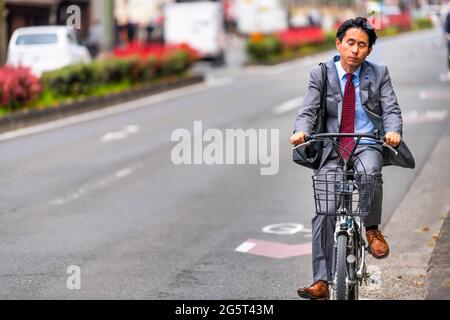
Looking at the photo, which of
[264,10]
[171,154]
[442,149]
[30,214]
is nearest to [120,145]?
[171,154]

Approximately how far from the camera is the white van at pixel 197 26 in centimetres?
4172

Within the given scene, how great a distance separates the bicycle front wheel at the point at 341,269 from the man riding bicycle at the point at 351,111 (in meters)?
0.37

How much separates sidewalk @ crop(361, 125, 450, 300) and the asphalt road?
31 centimetres

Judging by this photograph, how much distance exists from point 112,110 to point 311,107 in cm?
1751

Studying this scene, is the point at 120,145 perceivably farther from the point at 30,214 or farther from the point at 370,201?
the point at 370,201

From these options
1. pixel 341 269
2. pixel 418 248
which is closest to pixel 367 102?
pixel 341 269

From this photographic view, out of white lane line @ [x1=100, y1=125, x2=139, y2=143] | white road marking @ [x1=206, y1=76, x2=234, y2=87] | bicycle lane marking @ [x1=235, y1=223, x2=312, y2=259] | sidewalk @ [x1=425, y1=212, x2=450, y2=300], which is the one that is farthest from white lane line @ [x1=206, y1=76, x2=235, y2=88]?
sidewalk @ [x1=425, y1=212, x2=450, y2=300]

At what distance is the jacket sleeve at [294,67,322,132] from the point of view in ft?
20.4

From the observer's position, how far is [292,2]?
10550cm

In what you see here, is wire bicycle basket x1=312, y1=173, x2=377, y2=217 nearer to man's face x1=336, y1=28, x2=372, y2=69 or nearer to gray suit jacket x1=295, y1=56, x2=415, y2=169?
gray suit jacket x1=295, y1=56, x2=415, y2=169

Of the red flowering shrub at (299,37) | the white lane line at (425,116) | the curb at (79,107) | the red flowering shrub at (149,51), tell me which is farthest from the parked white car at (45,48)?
the red flowering shrub at (299,37)

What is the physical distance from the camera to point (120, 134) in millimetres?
18766

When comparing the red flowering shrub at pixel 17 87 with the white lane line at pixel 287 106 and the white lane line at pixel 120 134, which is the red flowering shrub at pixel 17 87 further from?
the white lane line at pixel 287 106
